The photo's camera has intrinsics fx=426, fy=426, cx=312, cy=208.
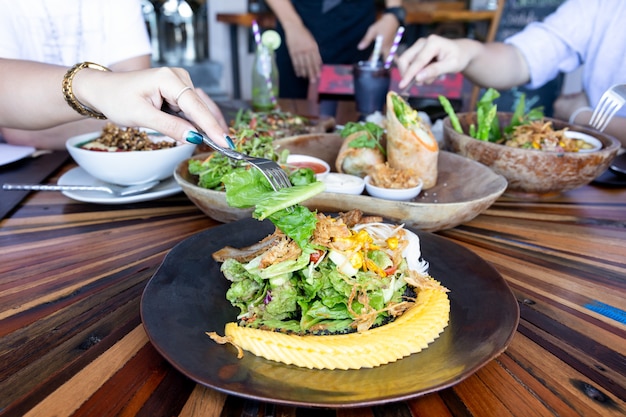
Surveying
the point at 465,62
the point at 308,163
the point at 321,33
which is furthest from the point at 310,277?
the point at 321,33

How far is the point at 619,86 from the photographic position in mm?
2152

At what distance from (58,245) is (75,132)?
1.13 m

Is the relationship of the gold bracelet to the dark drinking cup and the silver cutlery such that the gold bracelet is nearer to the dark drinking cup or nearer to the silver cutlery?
the silver cutlery

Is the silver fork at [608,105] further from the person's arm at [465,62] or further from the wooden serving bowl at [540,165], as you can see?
the person's arm at [465,62]

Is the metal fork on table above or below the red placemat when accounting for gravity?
below

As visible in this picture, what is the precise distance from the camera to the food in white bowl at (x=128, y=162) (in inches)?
64.3


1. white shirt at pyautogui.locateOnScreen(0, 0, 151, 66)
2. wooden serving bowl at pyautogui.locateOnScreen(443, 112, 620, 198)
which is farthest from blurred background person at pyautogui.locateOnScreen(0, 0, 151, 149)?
wooden serving bowl at pyautogui.locateOnScreen(443, 112, 620, 198)

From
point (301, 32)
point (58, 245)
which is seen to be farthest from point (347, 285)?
point (301, 32)

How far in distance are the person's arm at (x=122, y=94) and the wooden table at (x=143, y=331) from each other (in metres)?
0.39

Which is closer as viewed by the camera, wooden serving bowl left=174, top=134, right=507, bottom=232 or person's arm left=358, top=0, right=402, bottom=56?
wooden serving bowl left=174, top=134, right=507, bottom=232

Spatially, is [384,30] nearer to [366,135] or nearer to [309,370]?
[366,135]

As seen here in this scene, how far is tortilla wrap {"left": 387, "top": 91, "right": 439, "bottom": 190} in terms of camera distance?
178cm

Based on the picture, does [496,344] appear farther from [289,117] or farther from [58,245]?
[289,117]

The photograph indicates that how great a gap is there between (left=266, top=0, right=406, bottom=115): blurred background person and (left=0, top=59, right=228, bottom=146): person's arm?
2.65m
